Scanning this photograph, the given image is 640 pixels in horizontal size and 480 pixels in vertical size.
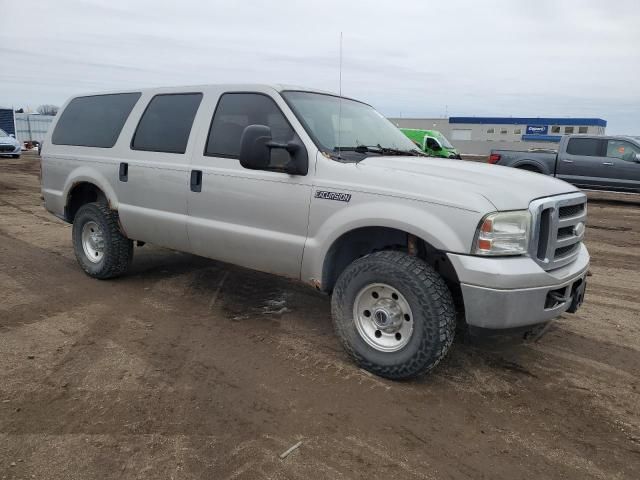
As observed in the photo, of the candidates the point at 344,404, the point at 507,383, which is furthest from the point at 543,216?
the point at 344,404

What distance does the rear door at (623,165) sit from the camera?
46.2ft

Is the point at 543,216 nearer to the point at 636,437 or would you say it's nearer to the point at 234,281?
the point at 636,437

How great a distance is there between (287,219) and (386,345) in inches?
47.0

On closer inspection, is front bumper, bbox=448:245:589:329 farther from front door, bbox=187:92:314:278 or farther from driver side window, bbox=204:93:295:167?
driver side window, bbox=204:93:295:167

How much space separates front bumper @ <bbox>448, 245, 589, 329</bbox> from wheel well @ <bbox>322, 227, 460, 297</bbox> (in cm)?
31

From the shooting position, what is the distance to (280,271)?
4.16m

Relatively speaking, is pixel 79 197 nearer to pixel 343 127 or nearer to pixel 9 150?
pixel 343 127

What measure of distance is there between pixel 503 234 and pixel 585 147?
1363 centimetres

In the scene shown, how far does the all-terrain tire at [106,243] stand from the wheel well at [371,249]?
269cm

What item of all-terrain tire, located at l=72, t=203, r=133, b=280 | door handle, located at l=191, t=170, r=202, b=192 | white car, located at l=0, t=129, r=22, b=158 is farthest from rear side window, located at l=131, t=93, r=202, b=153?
white car, located at l=0, t=129, r=22, b=158

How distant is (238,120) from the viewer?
4.43m

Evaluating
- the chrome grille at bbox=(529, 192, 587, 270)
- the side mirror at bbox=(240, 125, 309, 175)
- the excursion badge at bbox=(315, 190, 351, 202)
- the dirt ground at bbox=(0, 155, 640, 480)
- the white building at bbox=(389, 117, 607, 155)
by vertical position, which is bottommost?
the dirt ground at bbox=(0, 155, 640, 480)

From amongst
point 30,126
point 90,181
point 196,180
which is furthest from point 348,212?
point 30,126

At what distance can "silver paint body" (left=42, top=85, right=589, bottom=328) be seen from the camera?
3.20m
